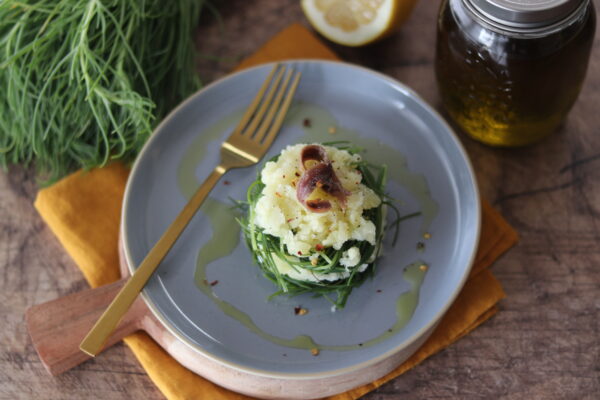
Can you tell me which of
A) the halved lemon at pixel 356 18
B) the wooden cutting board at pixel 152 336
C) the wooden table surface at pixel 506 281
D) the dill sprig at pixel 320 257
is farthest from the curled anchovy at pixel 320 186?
the halved lemon at pixel 356 18

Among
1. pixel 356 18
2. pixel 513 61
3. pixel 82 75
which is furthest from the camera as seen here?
pixel 356 18

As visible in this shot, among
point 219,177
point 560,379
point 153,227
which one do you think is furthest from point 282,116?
point 560,379

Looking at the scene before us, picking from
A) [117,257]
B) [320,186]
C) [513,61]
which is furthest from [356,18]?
[117,257]

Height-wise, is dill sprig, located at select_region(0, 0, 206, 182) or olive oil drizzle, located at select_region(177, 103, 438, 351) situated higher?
dill sprig, located at select_region(0, 0, 206, 182)

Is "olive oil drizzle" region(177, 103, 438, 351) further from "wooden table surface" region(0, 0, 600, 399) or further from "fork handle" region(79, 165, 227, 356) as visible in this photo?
"wooden table surface" region(0, 0, 600, 399)

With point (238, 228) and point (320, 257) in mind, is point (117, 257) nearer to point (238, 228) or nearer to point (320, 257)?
point (238, 228)

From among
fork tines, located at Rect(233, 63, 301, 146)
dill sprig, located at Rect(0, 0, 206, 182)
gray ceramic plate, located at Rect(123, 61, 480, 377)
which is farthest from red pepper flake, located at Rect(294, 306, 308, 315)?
dill sprig, located at Rect(0, 0, 206, 182)
